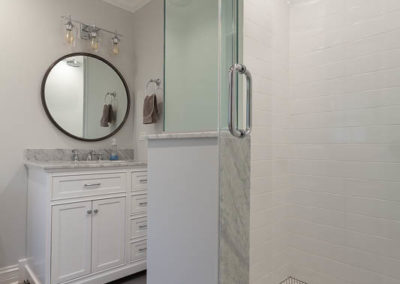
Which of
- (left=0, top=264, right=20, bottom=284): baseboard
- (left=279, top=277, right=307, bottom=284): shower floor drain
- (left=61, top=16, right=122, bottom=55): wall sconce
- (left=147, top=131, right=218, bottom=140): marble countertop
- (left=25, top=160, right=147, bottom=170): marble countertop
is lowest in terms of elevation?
(left=0, top=264, right=20, bottom=284): baseboard

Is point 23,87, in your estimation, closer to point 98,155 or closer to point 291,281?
point 98,155

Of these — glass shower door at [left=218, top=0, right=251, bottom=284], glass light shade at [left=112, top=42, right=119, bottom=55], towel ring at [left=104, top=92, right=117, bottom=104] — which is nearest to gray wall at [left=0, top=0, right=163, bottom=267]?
glass light shade at [left=112, top=42, right=119, bottom=55]

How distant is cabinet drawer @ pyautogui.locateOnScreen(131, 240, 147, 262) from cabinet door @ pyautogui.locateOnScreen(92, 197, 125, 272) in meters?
0.09

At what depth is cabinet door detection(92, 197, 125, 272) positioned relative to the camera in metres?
1.77

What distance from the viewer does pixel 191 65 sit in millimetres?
1315

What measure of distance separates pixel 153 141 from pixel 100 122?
141cm

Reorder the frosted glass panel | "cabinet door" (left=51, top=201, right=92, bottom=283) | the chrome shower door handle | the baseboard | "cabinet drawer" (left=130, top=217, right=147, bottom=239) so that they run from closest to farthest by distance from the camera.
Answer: the chrome shower door handle → the frosted glass panel → "cabinet door" (left=51, top=201, right=92, bottom=283) → the baseboard → "cabinet drawer" (left=130, top=217, right=147, bottom=239)

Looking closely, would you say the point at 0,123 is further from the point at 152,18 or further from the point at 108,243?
the point at 152,18

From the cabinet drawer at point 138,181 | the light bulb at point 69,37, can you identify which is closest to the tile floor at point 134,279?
the cabinet drawer at point 138,181

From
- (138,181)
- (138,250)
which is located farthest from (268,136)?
(138,250)

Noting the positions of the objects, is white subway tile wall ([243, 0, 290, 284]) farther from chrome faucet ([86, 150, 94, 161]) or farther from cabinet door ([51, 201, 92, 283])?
chrome faucet ([86, 150, 94, 161])

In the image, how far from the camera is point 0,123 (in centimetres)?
191

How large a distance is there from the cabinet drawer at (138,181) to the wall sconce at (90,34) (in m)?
1.31

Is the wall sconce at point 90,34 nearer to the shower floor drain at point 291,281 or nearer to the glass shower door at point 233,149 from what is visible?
the glass shower door at point 233,149
